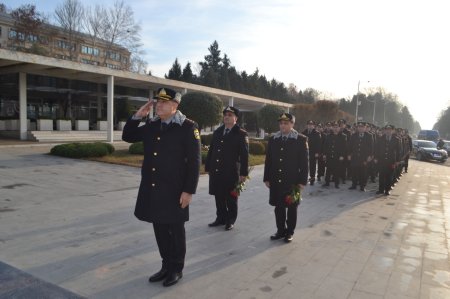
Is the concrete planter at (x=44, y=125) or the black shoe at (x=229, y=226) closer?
the black shoe at (x=229, y=226)

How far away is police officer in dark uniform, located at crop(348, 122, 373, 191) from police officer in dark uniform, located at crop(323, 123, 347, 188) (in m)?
0.24

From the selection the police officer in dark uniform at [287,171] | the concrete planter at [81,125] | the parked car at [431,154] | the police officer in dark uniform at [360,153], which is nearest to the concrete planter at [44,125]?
the concrete planter at [81,125]

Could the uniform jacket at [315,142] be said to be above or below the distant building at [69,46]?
below

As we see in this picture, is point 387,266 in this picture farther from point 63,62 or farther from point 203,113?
point 63,62

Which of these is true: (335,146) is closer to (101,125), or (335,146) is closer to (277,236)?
(277,236)

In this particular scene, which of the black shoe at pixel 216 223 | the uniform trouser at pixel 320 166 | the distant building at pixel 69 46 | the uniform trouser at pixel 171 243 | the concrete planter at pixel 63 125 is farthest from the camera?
the distant building at pixel 69 46

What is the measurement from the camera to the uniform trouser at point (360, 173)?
10.6m

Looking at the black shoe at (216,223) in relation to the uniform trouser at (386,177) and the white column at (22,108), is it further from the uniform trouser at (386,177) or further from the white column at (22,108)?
the white column at (22,108)

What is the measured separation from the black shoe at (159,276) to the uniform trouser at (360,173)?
8193mm

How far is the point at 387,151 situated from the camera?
1028 cm

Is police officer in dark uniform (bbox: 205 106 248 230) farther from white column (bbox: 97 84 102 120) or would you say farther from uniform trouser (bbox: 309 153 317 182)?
white column (bbox: 97 84 102 120)

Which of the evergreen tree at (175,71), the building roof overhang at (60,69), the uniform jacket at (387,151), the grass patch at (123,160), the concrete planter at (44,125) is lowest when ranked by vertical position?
the grass patch at (123,160)

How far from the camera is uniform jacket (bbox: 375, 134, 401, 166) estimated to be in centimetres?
1023

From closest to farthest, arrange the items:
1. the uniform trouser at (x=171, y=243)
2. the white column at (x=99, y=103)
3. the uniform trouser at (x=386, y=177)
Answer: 1. the uniform trouser at (x=171, y=243)
2. the uniform trouser at (x=386, y=177)
3. the white column at (x=99, y=103)
